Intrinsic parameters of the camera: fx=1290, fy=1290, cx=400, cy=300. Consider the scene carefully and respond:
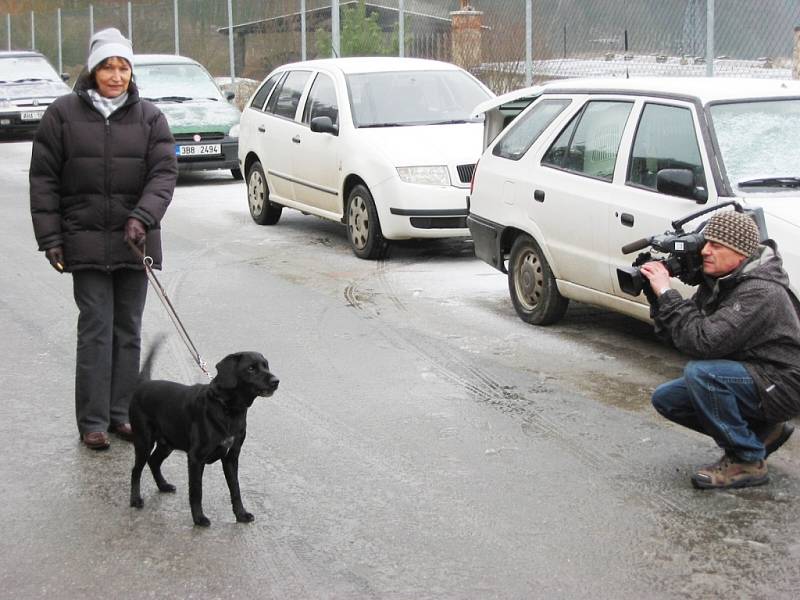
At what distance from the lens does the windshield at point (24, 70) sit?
26.0 meters

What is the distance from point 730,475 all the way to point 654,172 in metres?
2.51

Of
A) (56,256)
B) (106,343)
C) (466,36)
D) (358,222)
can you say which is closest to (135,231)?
(56,256)

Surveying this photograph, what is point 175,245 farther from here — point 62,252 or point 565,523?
point 565,523

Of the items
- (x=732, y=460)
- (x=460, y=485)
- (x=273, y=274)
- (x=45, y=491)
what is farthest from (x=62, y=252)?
(x=273, y=274)

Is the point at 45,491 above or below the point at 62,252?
below

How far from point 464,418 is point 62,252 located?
7.18 feet

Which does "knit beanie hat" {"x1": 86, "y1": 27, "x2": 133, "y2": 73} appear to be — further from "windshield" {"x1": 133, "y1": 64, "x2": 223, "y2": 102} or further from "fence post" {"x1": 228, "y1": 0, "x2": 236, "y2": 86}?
"fence post" {"x1": 228, "y1": 0, "x2": 236, "y2": 86}

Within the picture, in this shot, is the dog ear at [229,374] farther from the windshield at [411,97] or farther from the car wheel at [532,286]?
the windshield at [411,97]

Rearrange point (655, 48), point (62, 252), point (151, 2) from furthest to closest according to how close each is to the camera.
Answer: point (151, 2) < point (655, 48) < point (62, 252)

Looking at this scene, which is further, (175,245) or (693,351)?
(175,245)

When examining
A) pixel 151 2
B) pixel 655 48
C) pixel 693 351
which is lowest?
pixel 693 351

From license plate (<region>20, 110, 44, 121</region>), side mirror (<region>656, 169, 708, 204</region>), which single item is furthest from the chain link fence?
license plate (<region>20, 110, 44, 121</region>)

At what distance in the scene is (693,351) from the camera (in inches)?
213

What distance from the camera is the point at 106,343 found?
6191 mm
